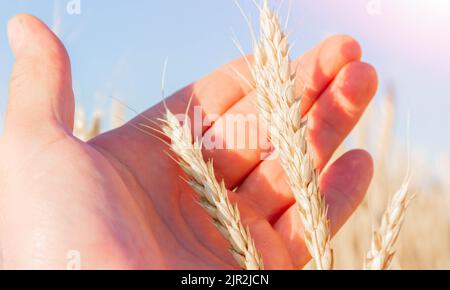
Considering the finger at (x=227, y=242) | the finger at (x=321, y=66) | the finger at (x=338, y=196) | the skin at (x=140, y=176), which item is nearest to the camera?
the skin at (x=140, y=176)

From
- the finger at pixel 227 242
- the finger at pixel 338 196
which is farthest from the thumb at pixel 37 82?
the finger at pixel 338 196

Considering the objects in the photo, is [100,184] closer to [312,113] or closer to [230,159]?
[230,159]

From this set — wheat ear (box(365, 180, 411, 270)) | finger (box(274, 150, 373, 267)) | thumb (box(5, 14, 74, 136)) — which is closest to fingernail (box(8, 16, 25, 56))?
thumb (box(5, 14, 74, 136))

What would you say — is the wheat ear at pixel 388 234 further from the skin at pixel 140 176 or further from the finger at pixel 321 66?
the finger at pixel 321 66

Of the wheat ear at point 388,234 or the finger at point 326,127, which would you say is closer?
the wheat ear at point 388,234

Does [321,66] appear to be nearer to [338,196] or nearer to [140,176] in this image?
[338,196]
